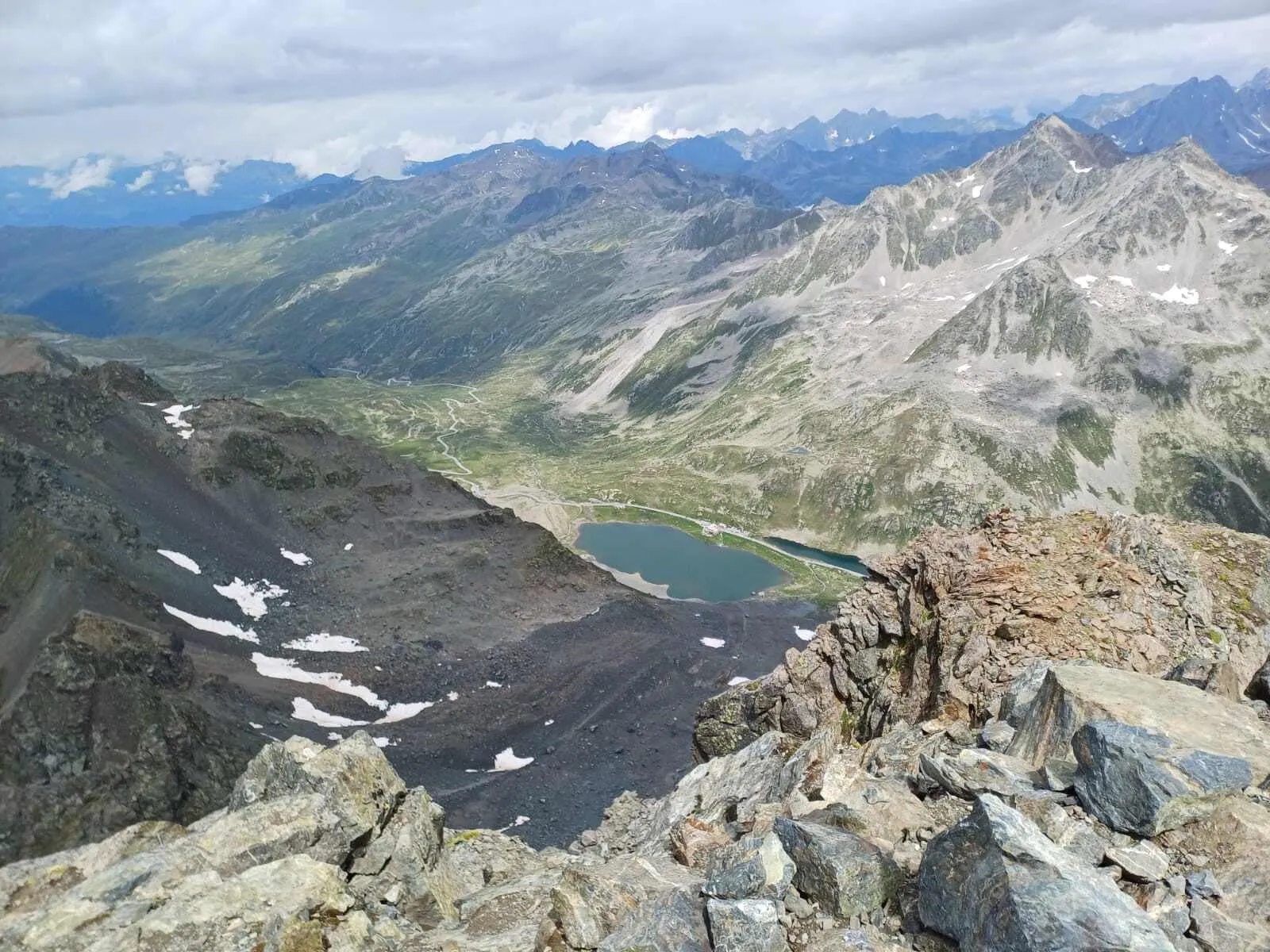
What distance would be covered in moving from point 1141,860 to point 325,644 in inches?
3863

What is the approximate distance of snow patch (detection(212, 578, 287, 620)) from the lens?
341 ft

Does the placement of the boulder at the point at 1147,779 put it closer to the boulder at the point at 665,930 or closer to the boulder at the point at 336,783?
the boulder at the point at 665,930

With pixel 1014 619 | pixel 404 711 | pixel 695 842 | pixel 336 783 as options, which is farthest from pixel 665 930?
pixel 404 711

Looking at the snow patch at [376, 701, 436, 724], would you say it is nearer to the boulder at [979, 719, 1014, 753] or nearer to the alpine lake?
the boulder at [979, 719, 1014, 753]

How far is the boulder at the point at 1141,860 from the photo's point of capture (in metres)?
16.3

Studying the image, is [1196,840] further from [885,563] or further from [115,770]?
[115,770]

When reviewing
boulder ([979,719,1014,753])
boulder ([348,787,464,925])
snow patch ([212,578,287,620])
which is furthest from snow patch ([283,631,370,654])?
boulder ([979,719,1014,753])

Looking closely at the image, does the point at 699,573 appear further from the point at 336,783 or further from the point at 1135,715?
the point at 1135,715

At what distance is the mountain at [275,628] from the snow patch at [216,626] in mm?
390

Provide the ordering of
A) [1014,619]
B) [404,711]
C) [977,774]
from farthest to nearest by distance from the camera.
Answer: [404,711], [1014,619], [977,774]

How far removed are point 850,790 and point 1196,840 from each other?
9894 millimetres

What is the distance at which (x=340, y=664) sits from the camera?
316ft

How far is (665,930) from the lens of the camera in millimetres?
18203

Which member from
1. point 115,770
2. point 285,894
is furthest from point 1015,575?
point 115,770
